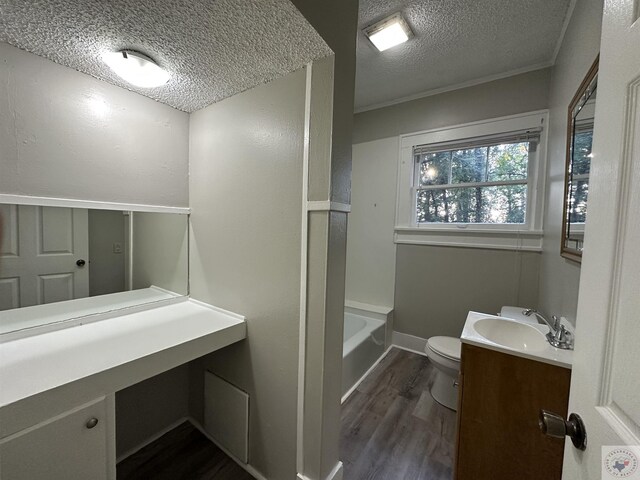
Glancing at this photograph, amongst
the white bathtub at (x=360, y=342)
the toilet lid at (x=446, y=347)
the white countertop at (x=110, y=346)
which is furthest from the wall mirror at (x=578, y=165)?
the white countertop at (x=110, y=346)

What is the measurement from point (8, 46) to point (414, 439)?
2.92 meters

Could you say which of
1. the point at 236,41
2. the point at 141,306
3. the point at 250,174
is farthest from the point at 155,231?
the point at 236,41

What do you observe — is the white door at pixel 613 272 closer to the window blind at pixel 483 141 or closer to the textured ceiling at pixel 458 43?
the textured ceiling at pixel 458 43

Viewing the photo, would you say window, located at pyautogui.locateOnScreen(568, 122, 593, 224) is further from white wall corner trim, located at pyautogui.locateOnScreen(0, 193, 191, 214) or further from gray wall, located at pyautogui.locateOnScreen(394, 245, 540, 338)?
white wall corner trim, located at pyautogui.locateOnScreen(0, 193, 191, 214)

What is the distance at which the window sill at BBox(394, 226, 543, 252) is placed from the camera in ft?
7.02

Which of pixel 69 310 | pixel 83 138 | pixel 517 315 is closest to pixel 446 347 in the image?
pixel 517 315

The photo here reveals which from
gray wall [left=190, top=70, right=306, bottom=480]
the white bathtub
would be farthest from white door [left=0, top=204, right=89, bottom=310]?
the white bathtub

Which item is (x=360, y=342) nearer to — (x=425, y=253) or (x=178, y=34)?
(x=425, y=253)

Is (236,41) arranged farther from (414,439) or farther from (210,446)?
(414,439)

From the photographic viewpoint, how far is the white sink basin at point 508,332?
143 cm

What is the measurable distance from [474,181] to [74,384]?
2962 mm

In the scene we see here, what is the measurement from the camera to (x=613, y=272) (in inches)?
18.8

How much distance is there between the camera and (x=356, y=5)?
1188 millimetres

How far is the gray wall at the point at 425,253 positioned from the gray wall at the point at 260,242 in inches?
70.8
